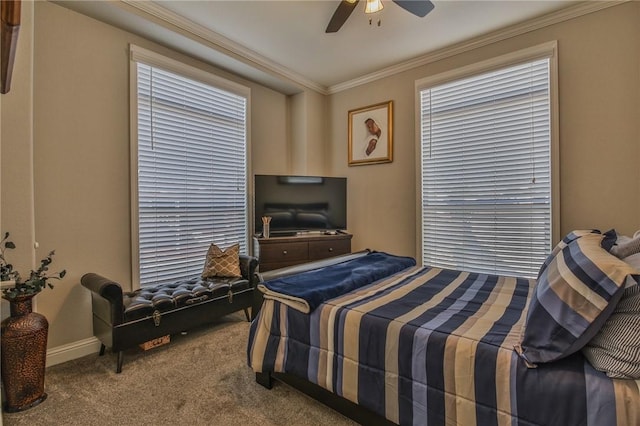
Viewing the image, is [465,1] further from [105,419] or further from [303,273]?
[105,419]

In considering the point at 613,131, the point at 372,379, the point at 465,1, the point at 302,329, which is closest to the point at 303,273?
the point at 302,329

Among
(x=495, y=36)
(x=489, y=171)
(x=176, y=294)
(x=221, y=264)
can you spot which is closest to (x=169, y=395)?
(x=176, y=294)

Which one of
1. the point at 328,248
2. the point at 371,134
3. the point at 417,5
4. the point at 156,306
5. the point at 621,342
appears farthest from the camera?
the point at 371,134

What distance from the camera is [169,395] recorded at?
6.45 feet

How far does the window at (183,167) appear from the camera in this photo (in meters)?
2.96

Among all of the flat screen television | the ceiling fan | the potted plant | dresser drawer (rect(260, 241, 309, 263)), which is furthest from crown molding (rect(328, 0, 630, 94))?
the potted plant

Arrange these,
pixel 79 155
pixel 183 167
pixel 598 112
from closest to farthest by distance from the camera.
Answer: pixel 79 155 → pixel 598 112 → pixel 183 167

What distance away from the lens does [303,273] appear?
7.79ft

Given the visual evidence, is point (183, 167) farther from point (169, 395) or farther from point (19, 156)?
point (169, 395)

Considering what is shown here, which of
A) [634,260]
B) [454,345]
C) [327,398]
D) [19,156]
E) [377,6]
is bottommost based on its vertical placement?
[327,398]

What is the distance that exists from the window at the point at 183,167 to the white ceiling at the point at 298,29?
12.8 inches

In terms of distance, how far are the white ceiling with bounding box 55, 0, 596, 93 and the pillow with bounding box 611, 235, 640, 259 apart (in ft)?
7.38

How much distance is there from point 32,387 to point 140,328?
2.06ft

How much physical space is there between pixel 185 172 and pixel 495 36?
3521 millimetres
